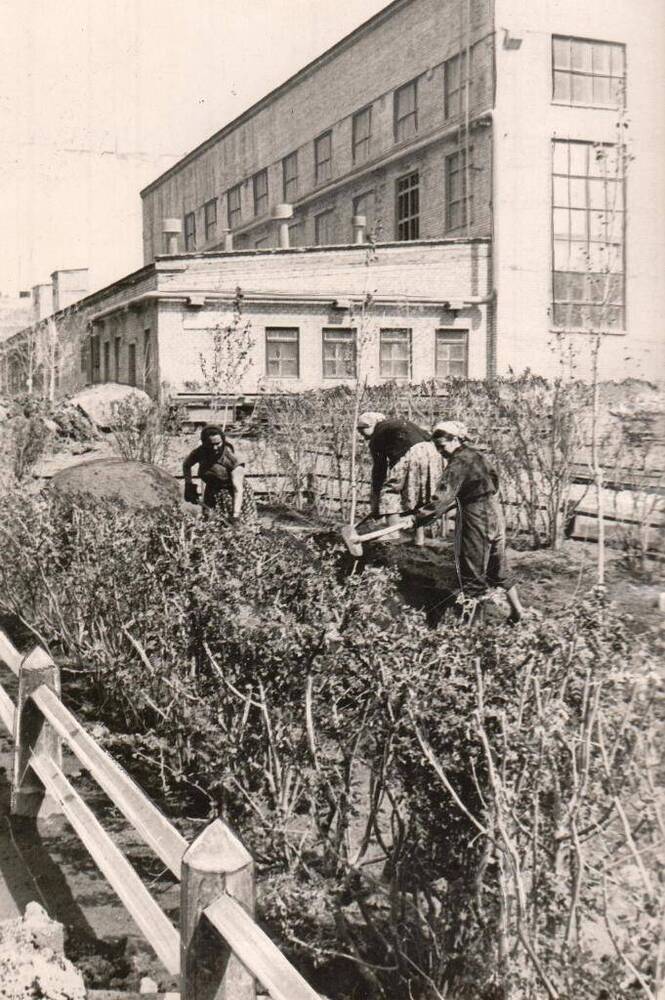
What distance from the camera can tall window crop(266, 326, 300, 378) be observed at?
1082 inches

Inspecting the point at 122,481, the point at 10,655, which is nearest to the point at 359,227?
the point at 122,481

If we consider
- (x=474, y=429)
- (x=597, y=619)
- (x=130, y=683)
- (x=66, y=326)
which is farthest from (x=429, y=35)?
(x=597, y=619)

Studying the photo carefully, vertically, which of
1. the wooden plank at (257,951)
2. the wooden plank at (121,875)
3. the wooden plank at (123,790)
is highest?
the wooden plank at (257,951)

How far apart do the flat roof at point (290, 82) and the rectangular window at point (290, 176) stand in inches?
83.7

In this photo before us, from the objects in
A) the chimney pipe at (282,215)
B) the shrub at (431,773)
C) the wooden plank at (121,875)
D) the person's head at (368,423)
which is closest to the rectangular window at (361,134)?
the chimney pipe at (282,215)

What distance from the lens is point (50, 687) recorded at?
565cm

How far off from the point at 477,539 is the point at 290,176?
106 feet

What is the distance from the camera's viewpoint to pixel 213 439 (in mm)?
11094

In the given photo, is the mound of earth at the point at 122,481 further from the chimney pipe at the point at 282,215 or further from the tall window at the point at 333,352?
the chimney pipe at the point at 282,215

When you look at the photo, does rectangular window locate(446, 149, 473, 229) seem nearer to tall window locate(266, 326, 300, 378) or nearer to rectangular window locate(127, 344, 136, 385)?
tall window locate(266, 326, 300, 378)

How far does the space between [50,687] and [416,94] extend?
2841 centimetres

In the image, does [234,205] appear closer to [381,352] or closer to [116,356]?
[116,356]

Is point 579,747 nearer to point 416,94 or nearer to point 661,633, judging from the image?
point 661,633

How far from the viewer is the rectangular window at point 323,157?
117 ft
